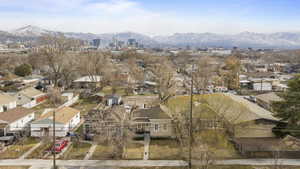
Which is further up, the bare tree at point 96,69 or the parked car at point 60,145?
the bare tree at point 96,69

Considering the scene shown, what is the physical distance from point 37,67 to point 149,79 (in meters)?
27.4

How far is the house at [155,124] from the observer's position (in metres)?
17.4

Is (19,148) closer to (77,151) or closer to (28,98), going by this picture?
(77,151)

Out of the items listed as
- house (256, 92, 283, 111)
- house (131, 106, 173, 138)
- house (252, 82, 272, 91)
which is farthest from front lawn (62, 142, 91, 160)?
house (252, 82, 272, 91)

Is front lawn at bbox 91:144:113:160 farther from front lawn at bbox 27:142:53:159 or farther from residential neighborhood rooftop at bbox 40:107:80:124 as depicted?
residential neighborhood rooftop at bbox 40:107:80:124

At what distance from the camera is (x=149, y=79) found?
44.7 m

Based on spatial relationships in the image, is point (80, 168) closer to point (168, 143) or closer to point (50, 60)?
point (168, 143)

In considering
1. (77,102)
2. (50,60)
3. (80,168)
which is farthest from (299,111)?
(50,60)

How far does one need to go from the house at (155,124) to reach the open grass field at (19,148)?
7.57m

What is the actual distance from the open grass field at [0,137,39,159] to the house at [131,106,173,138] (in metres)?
7.57

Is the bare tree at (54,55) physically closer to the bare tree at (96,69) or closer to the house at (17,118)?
the bare tree at (96,69)

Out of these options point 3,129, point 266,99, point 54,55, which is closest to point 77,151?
point 3,129

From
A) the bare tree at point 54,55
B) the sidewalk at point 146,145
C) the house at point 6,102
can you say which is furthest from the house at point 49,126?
Result: the bare tree at point 54,55

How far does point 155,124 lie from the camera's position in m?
17.4
